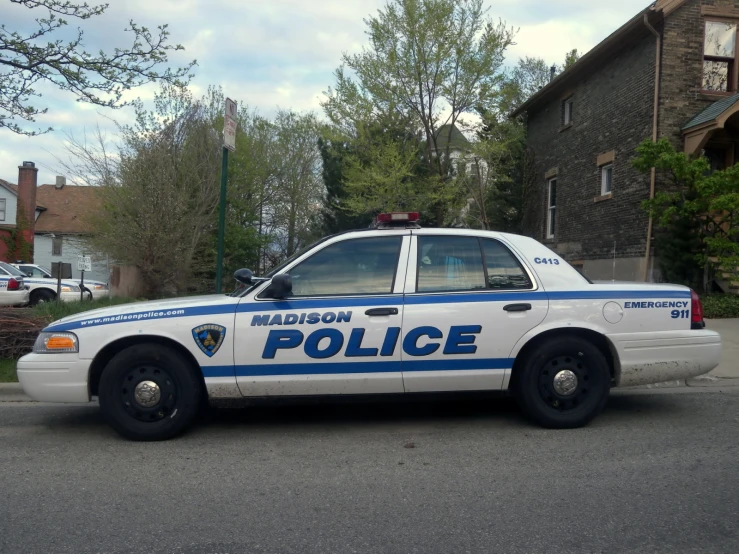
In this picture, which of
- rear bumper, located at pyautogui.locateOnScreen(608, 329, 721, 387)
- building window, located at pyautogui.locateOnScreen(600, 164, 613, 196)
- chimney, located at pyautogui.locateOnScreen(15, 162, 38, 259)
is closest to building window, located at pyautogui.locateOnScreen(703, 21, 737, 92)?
building window, located at pyautogui.locateOnScreen(600, 164, 613, 196)

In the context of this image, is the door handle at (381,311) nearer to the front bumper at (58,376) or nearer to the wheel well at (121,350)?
the wheel well at (121,350)

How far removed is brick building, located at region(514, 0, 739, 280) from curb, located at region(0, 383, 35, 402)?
42.2 ft

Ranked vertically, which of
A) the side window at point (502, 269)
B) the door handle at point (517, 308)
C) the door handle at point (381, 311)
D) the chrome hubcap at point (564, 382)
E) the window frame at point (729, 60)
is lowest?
the chrome hubcap at point (564, 382)

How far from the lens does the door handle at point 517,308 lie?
5367 mm

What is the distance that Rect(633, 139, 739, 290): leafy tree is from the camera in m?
12.5

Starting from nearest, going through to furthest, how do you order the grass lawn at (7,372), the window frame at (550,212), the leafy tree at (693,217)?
the grass lawn at (7,372), the leafy tree at (693,217), the window frame at (550,212)

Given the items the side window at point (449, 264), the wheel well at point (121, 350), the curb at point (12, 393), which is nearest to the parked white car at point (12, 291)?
the curb at point (12, 393)

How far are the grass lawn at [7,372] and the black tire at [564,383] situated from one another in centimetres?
529

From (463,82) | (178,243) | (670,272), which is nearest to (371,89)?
(463,82)

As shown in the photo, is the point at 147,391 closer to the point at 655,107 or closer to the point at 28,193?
the point at 655,107

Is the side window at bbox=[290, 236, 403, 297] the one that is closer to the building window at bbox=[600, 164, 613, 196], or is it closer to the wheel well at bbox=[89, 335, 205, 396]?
the wheel well at bbox=[89, 335, 205, 396]

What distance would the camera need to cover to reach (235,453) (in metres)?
5.00

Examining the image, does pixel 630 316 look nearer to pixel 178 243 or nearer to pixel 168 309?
pixel 168 309

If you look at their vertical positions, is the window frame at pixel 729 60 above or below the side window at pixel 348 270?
above
